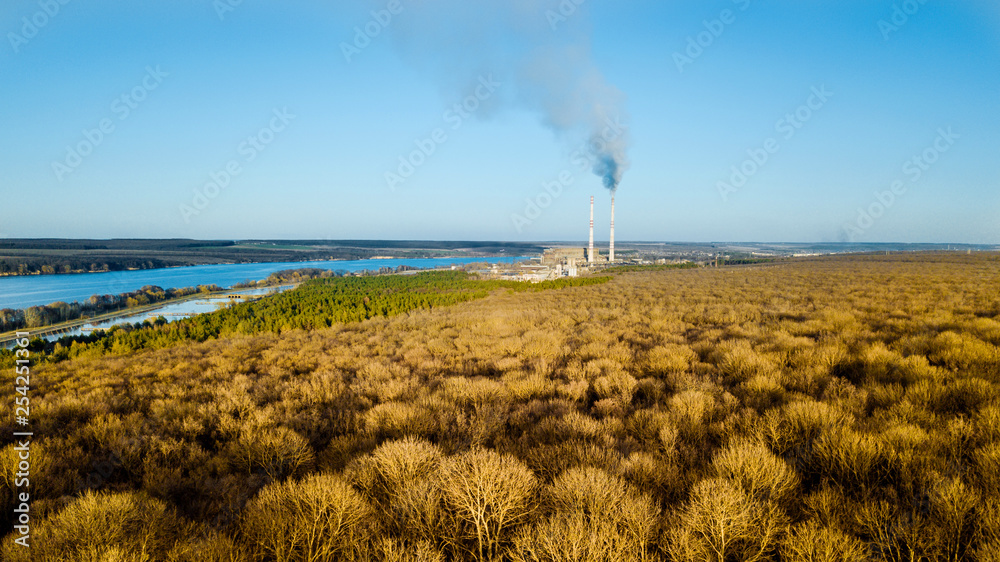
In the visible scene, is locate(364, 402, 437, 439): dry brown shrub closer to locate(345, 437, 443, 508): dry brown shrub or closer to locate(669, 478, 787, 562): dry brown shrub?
locate(345, 437, 443, 508): dry brown shrub

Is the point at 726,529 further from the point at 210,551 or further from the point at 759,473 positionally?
the point at 210,551

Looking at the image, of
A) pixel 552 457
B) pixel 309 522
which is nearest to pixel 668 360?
pixel 552 457

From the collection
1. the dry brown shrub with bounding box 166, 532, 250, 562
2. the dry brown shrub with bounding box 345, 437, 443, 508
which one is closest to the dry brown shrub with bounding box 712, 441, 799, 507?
the dry brown shrub with bounding box 345, 437, 443, 508

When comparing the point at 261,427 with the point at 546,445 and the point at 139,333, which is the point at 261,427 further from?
the point at 139,333

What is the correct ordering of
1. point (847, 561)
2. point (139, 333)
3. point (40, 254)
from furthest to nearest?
point (40, 254) → point (139, 333) → point (847, 561)

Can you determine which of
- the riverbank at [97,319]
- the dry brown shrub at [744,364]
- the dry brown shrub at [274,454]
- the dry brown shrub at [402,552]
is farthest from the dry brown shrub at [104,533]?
the riverbank at [97,319]

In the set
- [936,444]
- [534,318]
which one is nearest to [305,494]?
[936,444]
